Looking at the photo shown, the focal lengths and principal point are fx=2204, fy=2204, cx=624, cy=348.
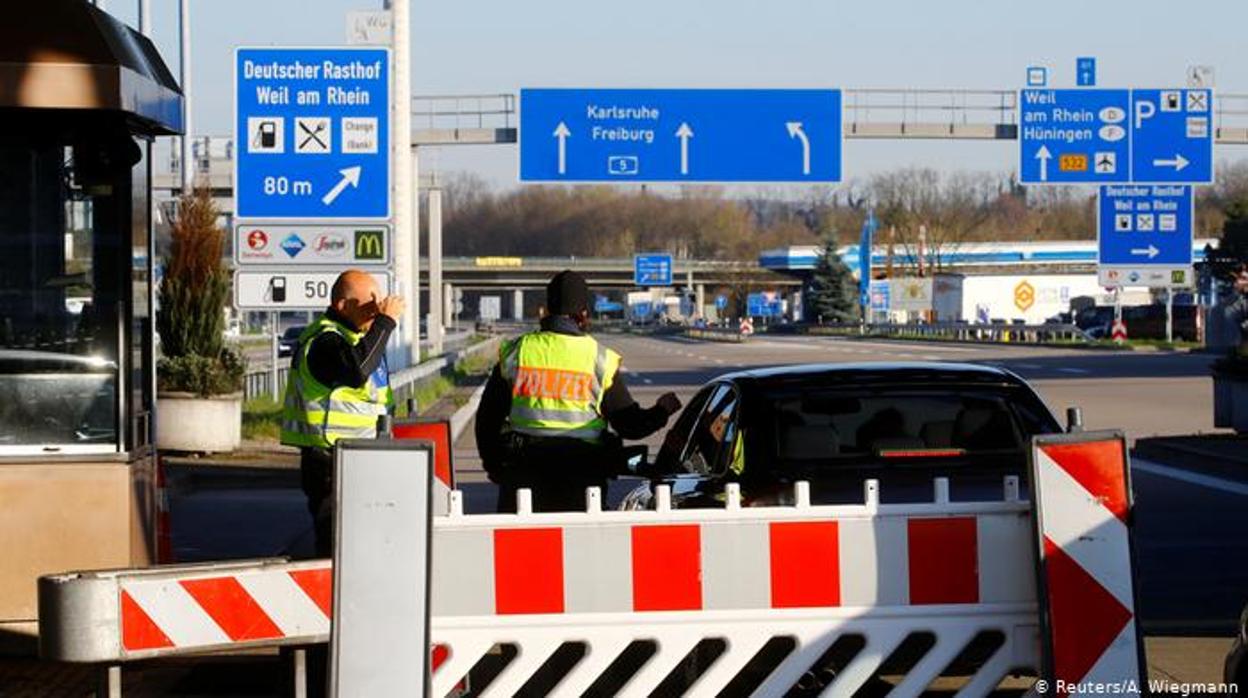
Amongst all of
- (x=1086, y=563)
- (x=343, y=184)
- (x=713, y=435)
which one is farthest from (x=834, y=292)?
(x=1086, y=563)

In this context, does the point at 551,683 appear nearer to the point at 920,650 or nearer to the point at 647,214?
the point at 920,650

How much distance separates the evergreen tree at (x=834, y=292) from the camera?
118 meters

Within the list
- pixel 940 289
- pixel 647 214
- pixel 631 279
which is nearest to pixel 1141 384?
pixel 940 289

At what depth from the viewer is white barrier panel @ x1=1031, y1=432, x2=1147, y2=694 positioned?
6.55 m

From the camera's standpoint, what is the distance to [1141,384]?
39.4 meters

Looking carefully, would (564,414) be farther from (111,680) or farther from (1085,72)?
(1085,72)

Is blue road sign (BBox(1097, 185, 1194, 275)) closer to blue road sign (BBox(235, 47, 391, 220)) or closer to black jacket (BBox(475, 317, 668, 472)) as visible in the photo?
blue road sign (BBox(235, 47, 391, 220))

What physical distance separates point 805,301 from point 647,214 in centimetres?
2139

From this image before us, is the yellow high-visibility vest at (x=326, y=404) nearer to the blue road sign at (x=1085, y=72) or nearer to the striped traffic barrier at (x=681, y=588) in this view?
the striped traffic barrier at (x=681, y=588)

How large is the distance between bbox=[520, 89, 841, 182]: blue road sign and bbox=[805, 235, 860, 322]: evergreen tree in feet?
268

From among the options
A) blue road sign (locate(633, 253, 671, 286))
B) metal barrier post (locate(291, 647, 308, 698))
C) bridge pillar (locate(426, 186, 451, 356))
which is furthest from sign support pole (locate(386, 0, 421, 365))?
blue road sign (locate(633, 253, 671, 286))

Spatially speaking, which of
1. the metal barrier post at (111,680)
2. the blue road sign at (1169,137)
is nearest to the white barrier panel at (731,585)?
the metal barrier post at (111,680)

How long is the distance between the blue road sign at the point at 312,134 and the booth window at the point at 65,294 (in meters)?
8.88

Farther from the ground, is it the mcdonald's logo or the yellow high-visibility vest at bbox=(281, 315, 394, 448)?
the mcdonald's logo
